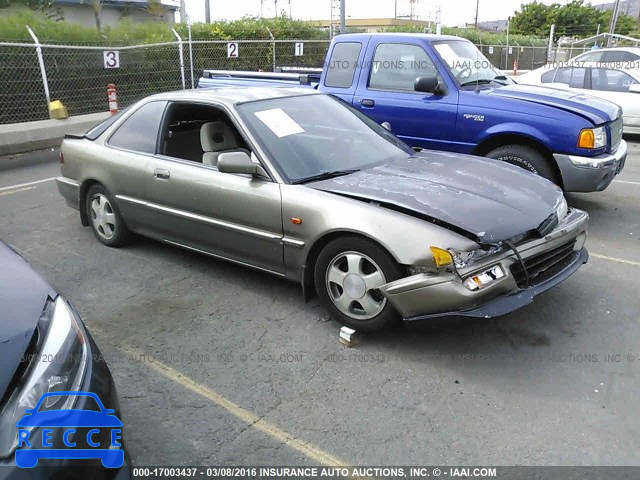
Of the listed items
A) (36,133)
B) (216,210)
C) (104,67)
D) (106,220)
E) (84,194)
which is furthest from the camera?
(104,67)

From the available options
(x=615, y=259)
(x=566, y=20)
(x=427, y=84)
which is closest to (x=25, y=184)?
(x=427, y=84)

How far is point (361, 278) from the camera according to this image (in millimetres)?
3342

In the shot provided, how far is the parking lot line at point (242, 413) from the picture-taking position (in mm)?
2540

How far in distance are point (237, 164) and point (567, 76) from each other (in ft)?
30.2

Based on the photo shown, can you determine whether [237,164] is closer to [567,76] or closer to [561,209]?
[561,209]

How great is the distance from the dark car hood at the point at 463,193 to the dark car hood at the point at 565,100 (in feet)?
5.92

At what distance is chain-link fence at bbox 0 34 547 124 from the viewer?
1064cm

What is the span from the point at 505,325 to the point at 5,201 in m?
6.06

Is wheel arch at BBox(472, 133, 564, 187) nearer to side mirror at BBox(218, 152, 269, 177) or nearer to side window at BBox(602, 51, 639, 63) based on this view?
side mirror at BBox(218, 152, 269, 177)

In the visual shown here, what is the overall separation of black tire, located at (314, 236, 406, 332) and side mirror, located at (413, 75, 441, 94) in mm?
3232

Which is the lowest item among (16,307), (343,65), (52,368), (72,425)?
(72,425)

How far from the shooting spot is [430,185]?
3596 mm

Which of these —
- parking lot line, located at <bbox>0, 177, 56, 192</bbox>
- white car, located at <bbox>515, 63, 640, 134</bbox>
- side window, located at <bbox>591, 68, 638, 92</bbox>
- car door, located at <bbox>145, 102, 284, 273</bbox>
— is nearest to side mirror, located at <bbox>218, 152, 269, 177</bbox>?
car door, located at <bbox>145, 102, 284, 273</bbox>

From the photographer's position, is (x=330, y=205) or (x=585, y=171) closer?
(x=330, y=205)
